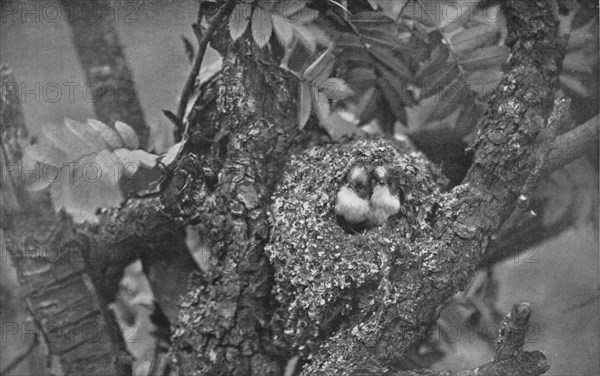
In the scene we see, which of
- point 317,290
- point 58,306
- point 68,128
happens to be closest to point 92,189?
point 68,128

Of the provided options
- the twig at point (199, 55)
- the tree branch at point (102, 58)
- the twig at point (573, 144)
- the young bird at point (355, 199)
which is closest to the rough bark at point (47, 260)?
the tree branch at point (102, 58)

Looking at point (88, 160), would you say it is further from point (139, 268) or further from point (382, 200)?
point (382, 200)

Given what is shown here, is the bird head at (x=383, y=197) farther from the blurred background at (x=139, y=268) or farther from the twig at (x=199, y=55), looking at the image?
the twig at (x=199, y=55)

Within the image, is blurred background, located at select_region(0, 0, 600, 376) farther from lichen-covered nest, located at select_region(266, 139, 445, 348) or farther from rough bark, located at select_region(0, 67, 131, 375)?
lichen-covered nest, located at select_region(266, 139, 445, 348)

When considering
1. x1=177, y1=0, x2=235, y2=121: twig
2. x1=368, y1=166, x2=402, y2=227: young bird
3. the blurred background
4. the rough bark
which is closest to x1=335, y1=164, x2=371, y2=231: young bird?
x1=368, y1=166, x2=402, y2=227: young bird

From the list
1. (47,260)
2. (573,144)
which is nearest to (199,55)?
(47,260)

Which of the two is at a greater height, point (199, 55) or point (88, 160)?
point (199, 55)

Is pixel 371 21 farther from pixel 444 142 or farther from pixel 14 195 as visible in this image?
pixel 14 195
